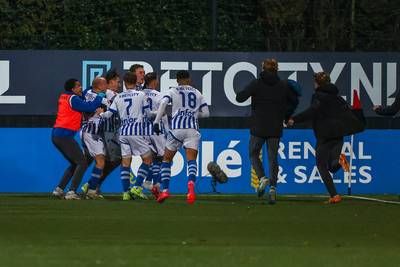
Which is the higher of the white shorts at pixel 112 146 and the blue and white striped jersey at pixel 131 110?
the blue and white striped jersey at pixel 131 110

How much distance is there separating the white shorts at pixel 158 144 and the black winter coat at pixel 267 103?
57.1 inches

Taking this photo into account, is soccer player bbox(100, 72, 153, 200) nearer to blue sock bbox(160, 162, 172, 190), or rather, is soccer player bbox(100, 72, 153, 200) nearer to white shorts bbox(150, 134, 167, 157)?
white shorts bbox(150, 134, 167, 157)

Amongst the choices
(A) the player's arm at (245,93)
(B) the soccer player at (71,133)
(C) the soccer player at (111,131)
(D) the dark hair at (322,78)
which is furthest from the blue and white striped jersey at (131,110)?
(D) the dark hair at (322,78)

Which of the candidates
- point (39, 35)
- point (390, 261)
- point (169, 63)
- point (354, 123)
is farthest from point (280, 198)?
point (390, 261)

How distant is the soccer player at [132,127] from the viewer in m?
19.2

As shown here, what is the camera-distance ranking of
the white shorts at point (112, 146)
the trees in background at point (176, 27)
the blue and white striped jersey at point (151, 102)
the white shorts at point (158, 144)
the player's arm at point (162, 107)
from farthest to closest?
1. the trees in background at point (176, 27)
2. the white shorts at point (112, 146)
3. the white shorts at point (158, 144)
4. the blue and white striped jersey at point (151, 102)
5. the player's arm at point (162, 107)

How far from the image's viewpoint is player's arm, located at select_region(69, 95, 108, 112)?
1977 cm

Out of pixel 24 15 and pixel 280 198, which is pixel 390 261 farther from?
pixel 24 15

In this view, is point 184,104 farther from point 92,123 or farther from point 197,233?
point 197,233

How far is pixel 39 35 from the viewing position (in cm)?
2375

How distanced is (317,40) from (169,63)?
2757mm

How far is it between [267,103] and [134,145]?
1.99m

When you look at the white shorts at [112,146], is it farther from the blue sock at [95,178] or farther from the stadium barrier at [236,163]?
the stadium barrier at [236,163]

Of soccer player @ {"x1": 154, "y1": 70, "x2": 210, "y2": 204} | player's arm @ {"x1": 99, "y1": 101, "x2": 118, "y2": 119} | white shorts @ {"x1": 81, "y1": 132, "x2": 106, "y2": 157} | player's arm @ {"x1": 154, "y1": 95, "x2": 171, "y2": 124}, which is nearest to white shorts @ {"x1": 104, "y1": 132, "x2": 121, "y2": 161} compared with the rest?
white shorts @ {"x1": 81, "y1": 132, "x2": 106, "y2": 157}
